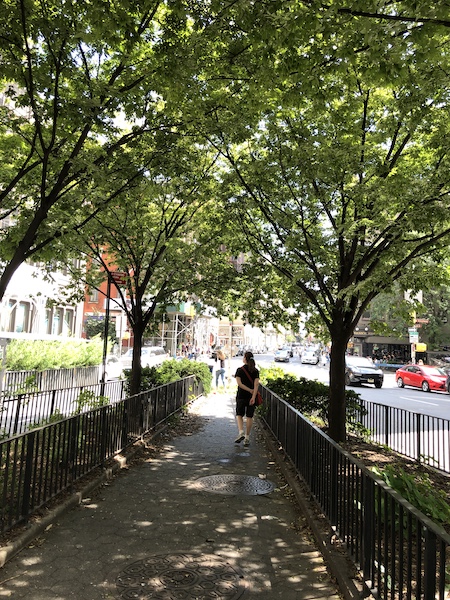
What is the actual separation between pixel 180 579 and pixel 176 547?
713 mm

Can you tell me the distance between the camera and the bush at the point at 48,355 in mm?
19672

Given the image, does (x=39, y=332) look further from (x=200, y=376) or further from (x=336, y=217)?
(x=336, y=217)

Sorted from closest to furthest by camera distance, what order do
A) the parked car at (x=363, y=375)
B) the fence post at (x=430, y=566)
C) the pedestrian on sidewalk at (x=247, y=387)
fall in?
1. the fence post at (x=430, y=566)
2. the pedestrian on sidewalk at (x=247, y=387)
3. the parked car at (x=363, y=375)

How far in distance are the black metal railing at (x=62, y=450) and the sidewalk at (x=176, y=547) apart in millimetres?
367

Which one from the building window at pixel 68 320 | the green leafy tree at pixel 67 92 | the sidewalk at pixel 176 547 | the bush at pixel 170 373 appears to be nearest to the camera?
the sidewalk at pixel 176 547

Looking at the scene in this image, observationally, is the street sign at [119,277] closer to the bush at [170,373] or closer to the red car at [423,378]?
the bush at [170,373]

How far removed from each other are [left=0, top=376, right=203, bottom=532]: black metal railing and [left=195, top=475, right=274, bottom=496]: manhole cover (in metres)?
1.60

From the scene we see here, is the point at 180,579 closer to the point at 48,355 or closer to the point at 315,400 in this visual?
the point at 315,400

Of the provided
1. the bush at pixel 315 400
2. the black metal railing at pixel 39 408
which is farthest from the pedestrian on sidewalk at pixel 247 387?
the black metal railing at pixel 39 408

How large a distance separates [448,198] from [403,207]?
2.18ft

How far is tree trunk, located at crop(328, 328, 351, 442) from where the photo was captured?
8992mm

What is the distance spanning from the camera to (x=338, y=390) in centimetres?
912

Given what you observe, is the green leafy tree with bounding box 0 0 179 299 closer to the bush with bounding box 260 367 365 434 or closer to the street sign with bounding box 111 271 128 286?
the street sign with bounding box 111 271 128 286

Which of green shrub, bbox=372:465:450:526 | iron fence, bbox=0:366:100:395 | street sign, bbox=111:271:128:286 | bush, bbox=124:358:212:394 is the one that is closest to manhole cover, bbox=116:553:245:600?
green shrub, bbox=372:465:450:526
